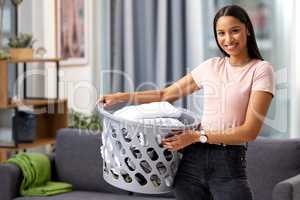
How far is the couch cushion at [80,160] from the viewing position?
3055 millimetres

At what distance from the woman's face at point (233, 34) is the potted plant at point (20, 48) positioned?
7.66 ft

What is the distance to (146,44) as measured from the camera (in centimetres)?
391

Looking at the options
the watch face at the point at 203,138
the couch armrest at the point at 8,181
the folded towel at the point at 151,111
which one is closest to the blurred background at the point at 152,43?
the couch armrest at the point at 8,181

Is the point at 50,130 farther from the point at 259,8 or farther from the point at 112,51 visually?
the point at 259,8

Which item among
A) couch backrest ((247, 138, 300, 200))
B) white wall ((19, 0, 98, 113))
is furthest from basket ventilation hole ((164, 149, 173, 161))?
white wall ((19, 0, 98, 113))

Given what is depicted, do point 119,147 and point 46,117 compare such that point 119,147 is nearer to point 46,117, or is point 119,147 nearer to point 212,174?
point 212,174

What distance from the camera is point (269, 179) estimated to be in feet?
8.60

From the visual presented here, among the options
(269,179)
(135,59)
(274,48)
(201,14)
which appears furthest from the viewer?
(135,59)

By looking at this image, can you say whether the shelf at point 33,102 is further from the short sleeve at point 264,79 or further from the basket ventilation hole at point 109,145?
the short sleeve at point 264,79

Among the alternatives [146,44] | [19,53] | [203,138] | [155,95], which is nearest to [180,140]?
[203,138]

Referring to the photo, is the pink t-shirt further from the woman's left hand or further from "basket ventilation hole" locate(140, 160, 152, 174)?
"basket ventilation hole" locate(140, 160, 152, 174)

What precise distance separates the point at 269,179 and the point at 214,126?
1197 mm

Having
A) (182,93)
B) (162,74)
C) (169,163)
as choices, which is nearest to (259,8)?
(162,74)

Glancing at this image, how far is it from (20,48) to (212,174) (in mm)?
2419
